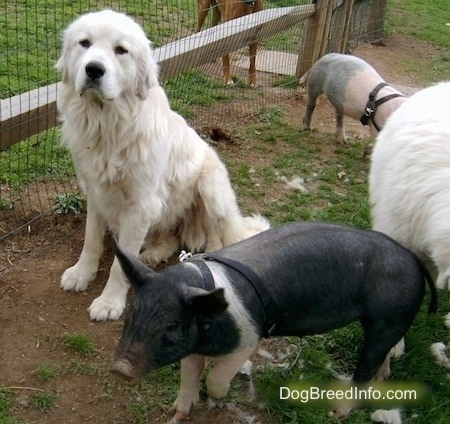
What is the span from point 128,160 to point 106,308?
3.03ft

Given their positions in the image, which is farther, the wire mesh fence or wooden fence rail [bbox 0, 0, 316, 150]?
the wire mesh fence

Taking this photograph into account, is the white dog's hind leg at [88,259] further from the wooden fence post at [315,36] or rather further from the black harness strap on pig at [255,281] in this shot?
the wooden fence post at [315,36]

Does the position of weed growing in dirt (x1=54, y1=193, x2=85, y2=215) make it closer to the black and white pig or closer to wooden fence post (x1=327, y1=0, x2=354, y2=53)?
the black and white pig

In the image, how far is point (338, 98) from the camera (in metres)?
6.23

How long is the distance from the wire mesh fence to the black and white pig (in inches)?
71.9

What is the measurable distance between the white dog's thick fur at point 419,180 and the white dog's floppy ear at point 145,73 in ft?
4.77

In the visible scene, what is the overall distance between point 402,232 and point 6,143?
249 cm

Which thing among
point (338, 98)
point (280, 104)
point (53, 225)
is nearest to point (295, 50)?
point (280, 104)

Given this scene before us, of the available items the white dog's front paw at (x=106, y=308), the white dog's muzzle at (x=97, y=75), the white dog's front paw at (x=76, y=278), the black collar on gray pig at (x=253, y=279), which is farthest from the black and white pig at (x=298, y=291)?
the white dog's front paw at (x=76, y=278)

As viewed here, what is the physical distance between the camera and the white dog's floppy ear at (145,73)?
323 centimetres

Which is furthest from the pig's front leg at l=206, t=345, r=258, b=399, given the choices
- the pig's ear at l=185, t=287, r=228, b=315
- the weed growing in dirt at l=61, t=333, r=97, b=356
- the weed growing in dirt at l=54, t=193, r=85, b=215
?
the weed growing in dirt at l=54, t=193, r=85, b=215

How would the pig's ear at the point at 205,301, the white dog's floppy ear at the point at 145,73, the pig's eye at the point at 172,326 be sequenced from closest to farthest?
the pig's ear at the point at 205,301 → the pig's eye at the point at 172,326 → the white dog's floppy ear at the point at 145,73

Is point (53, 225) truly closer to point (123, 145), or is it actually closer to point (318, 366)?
point (123, 145)

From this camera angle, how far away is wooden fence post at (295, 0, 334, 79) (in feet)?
24.4
